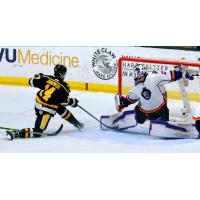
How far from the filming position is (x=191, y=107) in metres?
7.82

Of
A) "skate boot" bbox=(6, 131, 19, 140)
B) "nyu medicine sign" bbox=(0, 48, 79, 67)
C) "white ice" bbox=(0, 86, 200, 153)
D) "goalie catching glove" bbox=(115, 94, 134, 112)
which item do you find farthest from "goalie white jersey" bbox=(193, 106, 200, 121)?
"nyu medicine sign" bbox=(0, 48, 79, 67)

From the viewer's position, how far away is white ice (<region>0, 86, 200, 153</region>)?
6.95 metres

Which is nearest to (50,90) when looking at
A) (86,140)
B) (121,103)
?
(86,140)

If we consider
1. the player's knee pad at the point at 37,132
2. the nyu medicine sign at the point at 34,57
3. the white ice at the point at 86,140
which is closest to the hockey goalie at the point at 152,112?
the white ice at the point at 86,140

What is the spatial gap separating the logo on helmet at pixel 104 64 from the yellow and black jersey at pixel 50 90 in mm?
2297

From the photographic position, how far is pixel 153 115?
292 inches

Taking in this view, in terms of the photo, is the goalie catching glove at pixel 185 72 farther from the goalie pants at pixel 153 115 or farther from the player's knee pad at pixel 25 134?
the player's knee pad at pixel 25 134

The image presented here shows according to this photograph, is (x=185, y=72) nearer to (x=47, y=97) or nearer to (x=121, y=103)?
(x=121, y=103)

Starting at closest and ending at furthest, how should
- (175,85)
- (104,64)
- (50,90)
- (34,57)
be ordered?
(50,90) → (175,85) → (104,64) → (34,57)

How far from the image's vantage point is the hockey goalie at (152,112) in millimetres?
7195

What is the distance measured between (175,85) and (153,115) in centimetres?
66

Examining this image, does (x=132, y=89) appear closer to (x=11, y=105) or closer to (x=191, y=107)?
(x=191, y=107)

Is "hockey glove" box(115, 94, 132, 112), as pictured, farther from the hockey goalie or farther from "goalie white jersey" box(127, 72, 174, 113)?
"goalie white jersey" box(127, 72, 174, 113)

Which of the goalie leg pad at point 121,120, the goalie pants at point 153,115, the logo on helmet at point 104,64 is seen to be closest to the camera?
the goalie pants at point 153,115
